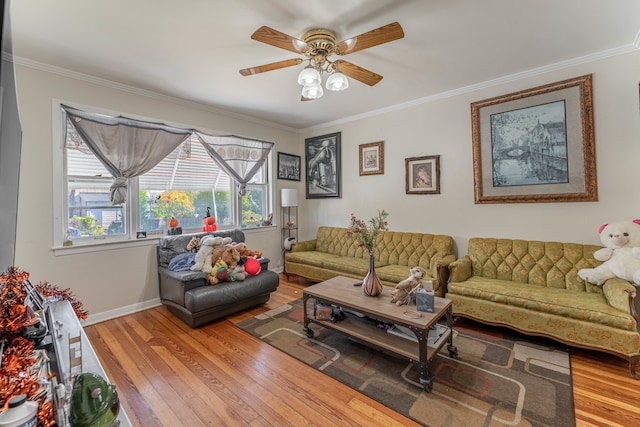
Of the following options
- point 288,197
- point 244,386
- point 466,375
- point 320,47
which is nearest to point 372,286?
point 466,375

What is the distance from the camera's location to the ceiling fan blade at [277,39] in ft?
5.97

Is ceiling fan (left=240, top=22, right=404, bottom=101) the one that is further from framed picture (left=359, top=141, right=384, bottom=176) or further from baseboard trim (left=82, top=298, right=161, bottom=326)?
baseboard trim (left=82, top=298, right=161, bottom=326)

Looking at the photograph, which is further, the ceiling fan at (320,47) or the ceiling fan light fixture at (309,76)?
the ceiling fan light fixture at (309,76)

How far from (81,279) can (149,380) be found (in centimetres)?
163

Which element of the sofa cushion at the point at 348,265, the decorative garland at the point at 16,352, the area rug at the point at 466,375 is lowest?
the area rug at the point at 466,375

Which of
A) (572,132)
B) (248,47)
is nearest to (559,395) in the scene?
(572,132)

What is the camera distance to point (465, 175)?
11.4ft

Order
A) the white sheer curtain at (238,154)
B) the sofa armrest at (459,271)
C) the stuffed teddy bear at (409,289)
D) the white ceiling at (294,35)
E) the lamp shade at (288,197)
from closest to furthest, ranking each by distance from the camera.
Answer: the white ceiling at (294,35), the stuffed teddy bear at (409,289), the sofa armrest at (459,271), the white sheer curtain at (238,154), the lamp shade at (288,197)

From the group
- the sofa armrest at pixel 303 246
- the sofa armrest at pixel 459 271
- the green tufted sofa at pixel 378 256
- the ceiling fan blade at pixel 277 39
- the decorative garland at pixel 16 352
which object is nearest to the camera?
the decorative garland at pixel 16 352

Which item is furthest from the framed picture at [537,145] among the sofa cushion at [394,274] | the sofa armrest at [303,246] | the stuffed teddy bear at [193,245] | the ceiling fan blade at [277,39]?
the stuffed teddy bear at [193,245]

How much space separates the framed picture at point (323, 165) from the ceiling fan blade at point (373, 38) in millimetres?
2672

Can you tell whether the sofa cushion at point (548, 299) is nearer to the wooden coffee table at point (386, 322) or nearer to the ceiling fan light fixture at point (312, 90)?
the wooden coffee table at point (386, 322)

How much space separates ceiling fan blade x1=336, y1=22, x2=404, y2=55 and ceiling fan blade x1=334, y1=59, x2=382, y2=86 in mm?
201

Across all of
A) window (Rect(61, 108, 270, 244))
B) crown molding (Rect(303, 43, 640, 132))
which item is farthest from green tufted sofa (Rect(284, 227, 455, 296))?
crown molding (Rect(303, 43, 640, 132))
